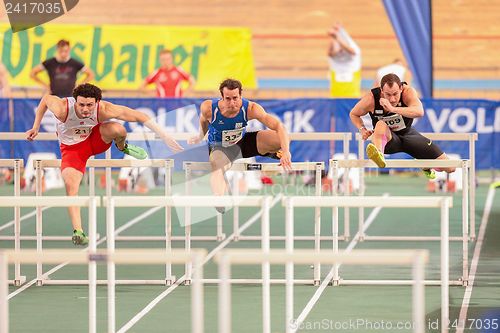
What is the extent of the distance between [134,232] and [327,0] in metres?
11.9

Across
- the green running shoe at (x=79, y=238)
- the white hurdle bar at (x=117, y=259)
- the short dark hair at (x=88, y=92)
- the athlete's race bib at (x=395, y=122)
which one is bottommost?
the green running shoe at (x=79, y=238)

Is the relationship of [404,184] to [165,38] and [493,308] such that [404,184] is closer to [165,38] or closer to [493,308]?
[165,38]

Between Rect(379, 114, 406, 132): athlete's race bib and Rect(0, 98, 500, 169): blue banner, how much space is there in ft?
18.4

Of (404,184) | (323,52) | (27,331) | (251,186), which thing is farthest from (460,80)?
(27,331)

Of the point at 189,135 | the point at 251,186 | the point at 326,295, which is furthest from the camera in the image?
the point at 251,186

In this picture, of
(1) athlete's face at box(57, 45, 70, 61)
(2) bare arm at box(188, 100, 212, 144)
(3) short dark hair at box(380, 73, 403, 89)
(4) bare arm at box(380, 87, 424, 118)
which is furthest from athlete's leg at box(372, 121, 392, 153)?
(1) athlete's face at box(57, 45, 70, 61)

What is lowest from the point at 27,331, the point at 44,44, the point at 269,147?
the point at 27,331

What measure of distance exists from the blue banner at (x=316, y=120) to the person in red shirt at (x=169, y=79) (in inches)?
82.3

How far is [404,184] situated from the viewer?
2183 cm

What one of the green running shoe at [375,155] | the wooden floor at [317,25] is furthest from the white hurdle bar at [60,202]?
the wooden floor at [317,25]

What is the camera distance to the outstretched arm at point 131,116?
12.5 m

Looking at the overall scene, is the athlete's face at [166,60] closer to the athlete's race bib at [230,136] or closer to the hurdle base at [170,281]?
the athlete's race bib at [230,136]

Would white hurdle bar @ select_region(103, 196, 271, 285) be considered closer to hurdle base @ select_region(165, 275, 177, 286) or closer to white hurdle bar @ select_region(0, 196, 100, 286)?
white hurdle bar @ select_region(0, 196, 100, 286)

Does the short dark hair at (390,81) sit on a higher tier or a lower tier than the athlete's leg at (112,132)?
higher
